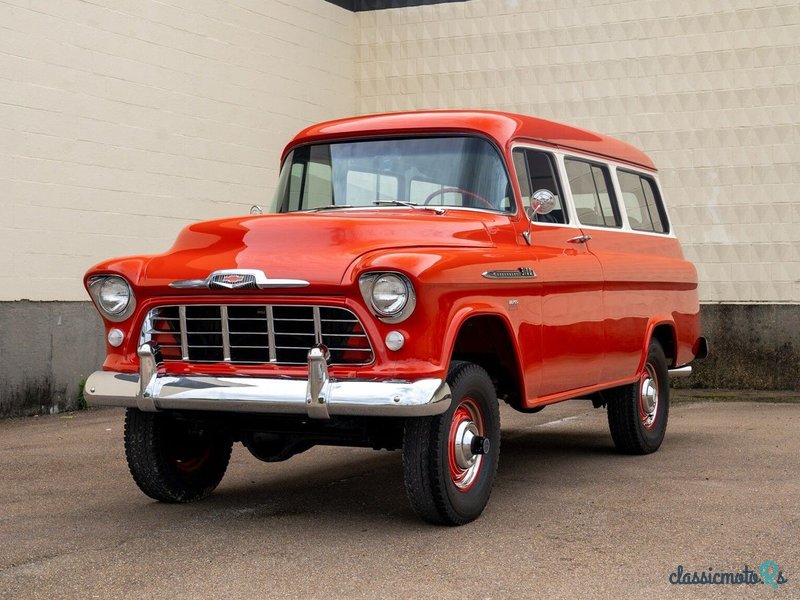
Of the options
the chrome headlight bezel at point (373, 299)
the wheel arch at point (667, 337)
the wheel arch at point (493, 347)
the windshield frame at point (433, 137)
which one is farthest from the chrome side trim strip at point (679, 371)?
the chrome headlight bezel at point (373, 299)

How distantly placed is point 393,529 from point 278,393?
3.00 ft

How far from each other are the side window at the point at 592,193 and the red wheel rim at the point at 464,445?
6.53 feet

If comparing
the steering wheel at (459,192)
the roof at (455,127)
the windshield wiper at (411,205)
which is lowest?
the windshield wiper at (411,205)

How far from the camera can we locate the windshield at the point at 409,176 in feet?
21.1

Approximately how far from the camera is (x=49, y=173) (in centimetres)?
1080

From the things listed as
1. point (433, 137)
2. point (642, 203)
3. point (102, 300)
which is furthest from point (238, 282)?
point (642, 203)

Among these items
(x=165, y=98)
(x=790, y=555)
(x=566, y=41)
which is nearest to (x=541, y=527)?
(x=790, y=555)

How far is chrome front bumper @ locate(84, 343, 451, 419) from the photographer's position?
5.09m

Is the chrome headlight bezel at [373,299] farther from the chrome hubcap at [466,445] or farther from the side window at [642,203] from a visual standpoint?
the side window at [642,203]

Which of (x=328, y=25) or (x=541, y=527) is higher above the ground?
(x=328, y=25)

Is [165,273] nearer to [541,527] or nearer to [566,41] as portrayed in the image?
[541,527]

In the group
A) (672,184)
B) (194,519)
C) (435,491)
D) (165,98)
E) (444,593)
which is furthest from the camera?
(672,184)

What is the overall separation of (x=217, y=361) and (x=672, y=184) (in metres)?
8.92

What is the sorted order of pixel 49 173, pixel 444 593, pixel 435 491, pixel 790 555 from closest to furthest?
pixel 444 593, pixel 790 555, pixel 435 491, pixel 49 173
